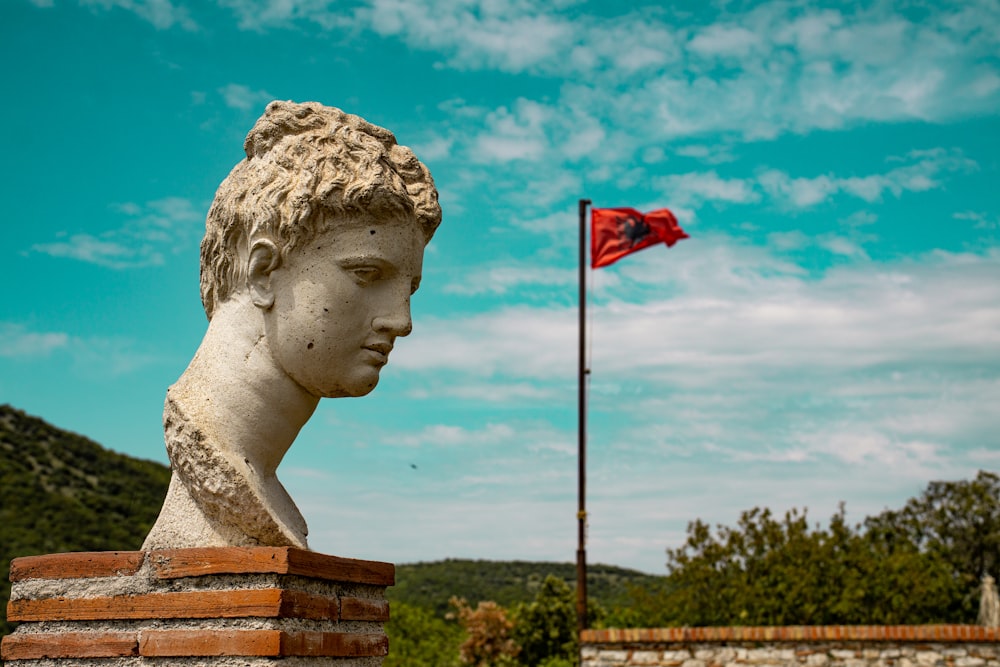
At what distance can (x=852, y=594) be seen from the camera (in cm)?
1458

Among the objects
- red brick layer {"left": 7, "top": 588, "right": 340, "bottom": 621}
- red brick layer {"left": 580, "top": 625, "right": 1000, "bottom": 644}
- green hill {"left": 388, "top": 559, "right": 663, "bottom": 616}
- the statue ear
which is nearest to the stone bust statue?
the statue ear

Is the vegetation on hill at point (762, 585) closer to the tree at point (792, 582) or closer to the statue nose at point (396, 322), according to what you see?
the tree at point (792, 582)

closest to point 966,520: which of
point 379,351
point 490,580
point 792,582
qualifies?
point 792,582

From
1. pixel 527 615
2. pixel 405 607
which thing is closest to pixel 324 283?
pixel 527 615

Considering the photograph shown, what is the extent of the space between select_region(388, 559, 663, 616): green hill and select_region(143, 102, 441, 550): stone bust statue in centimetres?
2274

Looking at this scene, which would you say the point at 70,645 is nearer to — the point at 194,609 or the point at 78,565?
the point at 78,565

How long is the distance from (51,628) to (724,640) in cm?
849

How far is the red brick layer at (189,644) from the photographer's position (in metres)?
2.90

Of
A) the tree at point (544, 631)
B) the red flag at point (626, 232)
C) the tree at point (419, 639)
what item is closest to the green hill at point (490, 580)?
the tree at point (419, 639)

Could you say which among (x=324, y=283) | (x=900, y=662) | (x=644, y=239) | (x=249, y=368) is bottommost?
(x=900, y=662)

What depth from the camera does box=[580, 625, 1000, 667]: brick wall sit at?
33.6 ft

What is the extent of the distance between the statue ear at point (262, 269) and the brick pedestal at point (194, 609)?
31.0 inches

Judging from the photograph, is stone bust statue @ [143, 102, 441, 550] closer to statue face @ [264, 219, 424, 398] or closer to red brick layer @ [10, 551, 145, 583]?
statue face @ [264, 219, 424, 398]

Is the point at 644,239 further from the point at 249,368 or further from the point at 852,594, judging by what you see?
the point at 249,368
